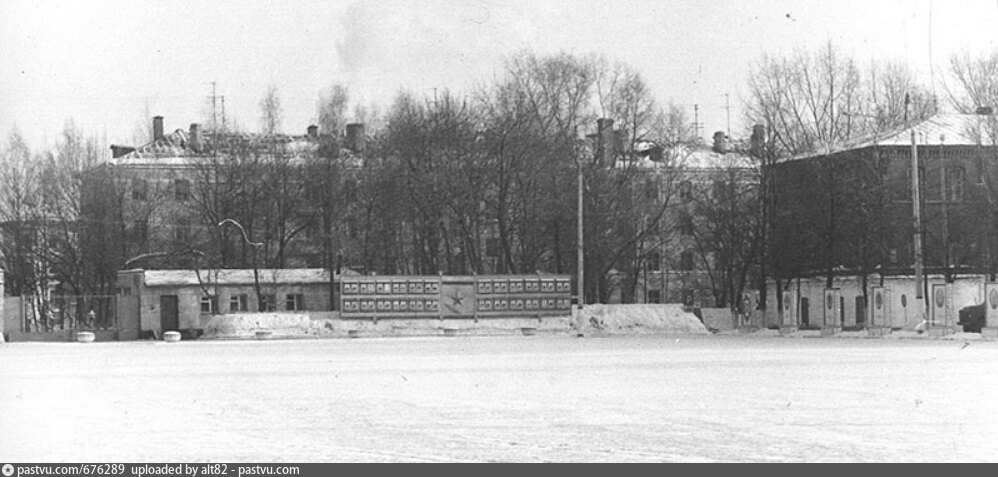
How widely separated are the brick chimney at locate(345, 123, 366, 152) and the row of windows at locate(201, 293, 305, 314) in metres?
10.8

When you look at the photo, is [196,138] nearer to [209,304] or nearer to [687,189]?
[209,304]

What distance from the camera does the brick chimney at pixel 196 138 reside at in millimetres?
100450

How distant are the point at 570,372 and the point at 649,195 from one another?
56.4 meters

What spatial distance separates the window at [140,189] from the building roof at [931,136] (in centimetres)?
3983

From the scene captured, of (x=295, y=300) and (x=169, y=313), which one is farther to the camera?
(x=295, y=300)

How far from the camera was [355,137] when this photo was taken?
93.4 meters

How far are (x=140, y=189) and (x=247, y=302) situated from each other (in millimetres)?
17882

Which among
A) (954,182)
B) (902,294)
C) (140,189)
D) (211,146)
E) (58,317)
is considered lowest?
(58,317)

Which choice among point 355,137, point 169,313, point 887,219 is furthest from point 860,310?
point 169,313

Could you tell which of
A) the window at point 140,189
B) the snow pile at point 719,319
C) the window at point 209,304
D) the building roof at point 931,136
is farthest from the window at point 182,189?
the building roof at point 931,136

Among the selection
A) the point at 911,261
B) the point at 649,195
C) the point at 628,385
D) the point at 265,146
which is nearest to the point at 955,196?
the point at 911,261

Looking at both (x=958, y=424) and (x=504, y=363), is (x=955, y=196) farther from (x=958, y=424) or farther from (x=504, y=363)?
(x=958, y=424)

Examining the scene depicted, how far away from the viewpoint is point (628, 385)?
27.0 m

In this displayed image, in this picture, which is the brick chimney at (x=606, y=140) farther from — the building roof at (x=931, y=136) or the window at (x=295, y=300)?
the window at (x=295, y=300)
